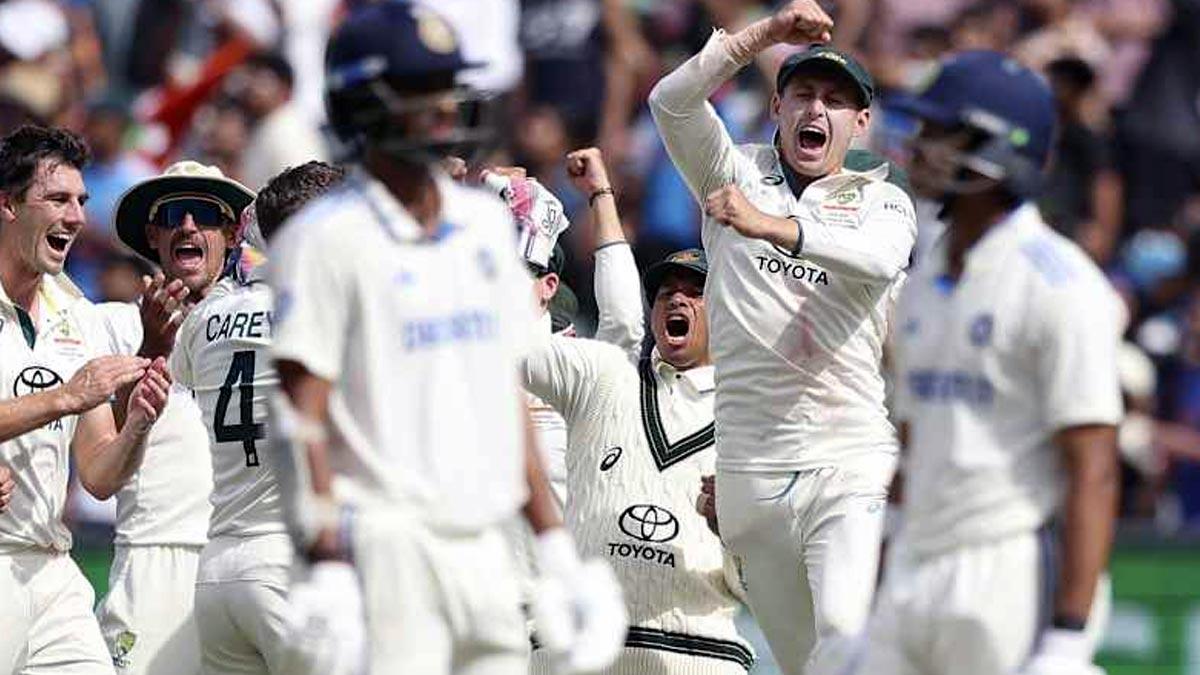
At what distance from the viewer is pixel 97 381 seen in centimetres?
861

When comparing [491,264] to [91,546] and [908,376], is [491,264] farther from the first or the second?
[91,546]

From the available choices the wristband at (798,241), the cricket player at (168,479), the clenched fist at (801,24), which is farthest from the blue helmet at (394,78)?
the cricket player at (168,479)

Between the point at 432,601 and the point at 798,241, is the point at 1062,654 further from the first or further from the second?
the point at 798,241

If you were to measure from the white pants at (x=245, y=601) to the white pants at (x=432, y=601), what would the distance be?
2.50 metres

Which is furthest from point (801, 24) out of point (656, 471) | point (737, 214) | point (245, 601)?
point (245, 601)

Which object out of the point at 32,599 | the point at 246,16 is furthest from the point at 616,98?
the point at 32,599

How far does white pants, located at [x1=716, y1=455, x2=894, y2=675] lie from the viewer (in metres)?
9.30

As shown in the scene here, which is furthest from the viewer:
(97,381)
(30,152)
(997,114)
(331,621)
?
(30,152)

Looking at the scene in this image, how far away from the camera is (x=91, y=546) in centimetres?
1318

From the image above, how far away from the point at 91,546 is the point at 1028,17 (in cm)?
756

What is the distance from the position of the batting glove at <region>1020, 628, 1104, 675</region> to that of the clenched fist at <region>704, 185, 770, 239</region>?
2.30 m

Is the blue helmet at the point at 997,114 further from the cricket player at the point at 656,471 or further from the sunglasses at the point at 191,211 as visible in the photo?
the sunglasses at the point at 191,211

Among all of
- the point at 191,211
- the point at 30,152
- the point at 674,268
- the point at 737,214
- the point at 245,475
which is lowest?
the point at 245,475

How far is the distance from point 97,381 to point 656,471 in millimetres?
2390
